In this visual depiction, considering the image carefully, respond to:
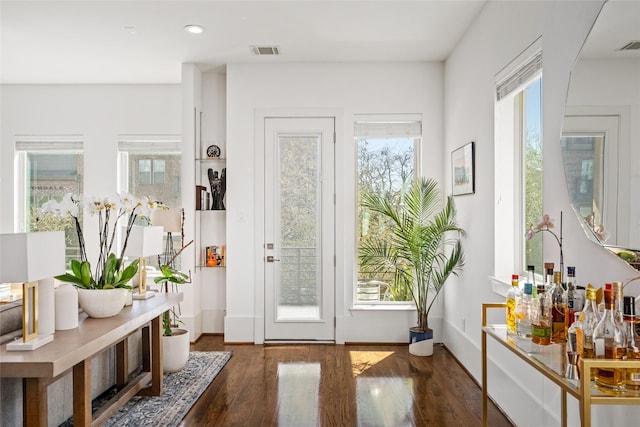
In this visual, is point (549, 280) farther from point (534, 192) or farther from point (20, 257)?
point (20, 257)

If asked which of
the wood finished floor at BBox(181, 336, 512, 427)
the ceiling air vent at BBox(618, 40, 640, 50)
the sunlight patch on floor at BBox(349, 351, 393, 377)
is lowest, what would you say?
the sunlight patch on floor at BBox(349, 351, 393, 377)

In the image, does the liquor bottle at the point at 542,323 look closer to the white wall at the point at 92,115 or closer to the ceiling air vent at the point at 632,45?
the ceiling air vent at the point at 632,45

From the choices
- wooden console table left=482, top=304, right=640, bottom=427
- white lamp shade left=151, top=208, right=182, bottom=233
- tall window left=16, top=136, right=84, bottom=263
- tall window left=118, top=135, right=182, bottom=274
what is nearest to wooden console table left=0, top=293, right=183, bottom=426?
white lamp shade left=151, top=208, right=182, bottom=233

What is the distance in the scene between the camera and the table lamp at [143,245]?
297 cm

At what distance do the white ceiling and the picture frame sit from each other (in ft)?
3.35

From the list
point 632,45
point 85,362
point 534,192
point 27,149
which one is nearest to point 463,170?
point 534,192

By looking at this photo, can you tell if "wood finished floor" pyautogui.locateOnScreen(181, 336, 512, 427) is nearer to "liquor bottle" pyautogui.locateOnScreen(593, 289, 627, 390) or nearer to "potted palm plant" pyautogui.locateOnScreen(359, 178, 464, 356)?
"potted palm plant" pyautogui.locateOnScreen(359, 178, 464, 356)

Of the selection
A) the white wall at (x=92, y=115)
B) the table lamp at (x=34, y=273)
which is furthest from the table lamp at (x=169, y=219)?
the table lamp at (x=34, y=273)

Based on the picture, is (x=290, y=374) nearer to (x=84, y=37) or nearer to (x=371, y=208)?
(x=371, y=208)

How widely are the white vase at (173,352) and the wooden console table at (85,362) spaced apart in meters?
0.37

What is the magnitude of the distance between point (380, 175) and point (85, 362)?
11.1 feet

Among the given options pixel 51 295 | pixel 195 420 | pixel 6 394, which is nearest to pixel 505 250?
pixel 195 420

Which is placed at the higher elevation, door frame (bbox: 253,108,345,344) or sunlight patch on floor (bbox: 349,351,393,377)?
door frame (bbox: 253,108,345,344)

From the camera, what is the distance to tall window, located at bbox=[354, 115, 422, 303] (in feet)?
15.8
